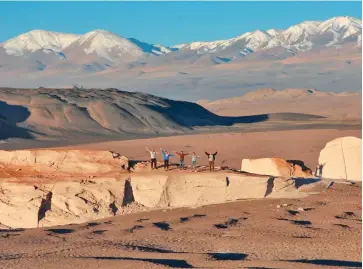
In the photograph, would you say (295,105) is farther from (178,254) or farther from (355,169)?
(178,254)

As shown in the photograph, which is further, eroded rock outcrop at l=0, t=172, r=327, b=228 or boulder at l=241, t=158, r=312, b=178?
boulder at l=241, t=158, r=312, b=178

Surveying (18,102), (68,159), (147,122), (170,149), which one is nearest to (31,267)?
(68,159)

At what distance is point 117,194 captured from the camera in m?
18.6

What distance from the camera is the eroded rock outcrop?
18.4 metres

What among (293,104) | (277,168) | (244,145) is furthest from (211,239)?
(293,104)

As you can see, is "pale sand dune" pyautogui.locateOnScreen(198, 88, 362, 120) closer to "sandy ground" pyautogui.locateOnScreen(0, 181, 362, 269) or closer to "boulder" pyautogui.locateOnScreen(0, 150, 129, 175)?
"boulder" pyautogui.locateOnScreen(0, 150, 129, 175)

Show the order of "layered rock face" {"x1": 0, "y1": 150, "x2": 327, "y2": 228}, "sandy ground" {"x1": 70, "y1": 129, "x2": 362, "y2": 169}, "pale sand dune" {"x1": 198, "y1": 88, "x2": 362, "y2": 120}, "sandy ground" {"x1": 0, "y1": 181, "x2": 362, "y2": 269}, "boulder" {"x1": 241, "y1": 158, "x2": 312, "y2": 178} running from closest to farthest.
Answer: "sandy ground" {"x1": 0, "y1": 181, "x2": 362, "y2": 269}
"layered rock face" {"x1": 0, "y1": 150, "x2": 327, "y2": 228}
"boulder" {"x1": 241, "y1": 158, "x2": 312, "y2": 178}
"sandy ground" {"x1": 70, "y1": 129, "x2": 362, "y2": 169}
"pale sand dune" {"x1": 198, "y1": 88, "x2": 362, "y2": 120}

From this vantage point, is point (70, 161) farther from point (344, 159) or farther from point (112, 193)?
point (344, 159)

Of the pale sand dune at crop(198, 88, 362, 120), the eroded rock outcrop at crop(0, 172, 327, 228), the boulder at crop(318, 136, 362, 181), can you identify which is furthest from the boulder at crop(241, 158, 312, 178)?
the pale sand dune at crop(198, 88, 362, 120)

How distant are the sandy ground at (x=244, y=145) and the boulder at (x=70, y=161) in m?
17.5

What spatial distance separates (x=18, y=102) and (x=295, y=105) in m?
48.0

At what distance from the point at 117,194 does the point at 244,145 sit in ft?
93.5

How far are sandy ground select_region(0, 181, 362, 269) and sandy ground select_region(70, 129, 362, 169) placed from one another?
61.8 feet

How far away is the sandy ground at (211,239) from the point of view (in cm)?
1286
